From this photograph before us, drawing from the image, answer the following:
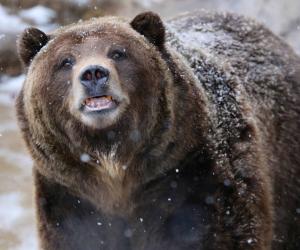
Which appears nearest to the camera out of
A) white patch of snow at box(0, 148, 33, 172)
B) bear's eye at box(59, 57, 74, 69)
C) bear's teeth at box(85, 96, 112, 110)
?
bear's teeth at box(85, 96, 112, 110)

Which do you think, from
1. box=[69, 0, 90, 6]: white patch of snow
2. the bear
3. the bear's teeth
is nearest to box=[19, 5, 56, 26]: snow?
box=[69, 0, 90, 6]: white patch of snow

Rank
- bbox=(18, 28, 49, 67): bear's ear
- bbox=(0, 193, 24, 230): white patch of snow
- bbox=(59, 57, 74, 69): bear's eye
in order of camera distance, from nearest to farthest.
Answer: bbox=(59, 57, 74, 69): bear's eye < bbox=(18, 28, 49, 67): bear's ear < bbox=(0, 193, 24, 230): white patch of snow

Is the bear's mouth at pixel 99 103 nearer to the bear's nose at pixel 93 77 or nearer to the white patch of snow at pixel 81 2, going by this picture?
the bear's nose at pixel 93 77

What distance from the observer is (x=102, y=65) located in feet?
14.0

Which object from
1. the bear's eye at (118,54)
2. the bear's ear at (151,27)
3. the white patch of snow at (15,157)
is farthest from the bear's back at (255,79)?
the white patch of snow at (15,157)

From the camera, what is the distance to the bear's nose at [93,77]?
4.17 metres

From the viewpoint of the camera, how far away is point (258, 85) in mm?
5609

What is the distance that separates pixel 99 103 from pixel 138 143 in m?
0.42

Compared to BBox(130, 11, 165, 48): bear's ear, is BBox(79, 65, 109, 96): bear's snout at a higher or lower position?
lower

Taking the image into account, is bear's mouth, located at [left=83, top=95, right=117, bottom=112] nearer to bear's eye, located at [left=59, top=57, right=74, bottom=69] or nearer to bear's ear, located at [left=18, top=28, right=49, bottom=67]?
bear's eye, located at [left=59, top=57, right=74, bottom=69]

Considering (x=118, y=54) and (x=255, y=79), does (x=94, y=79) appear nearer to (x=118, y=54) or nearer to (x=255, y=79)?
(x=118, y=54)

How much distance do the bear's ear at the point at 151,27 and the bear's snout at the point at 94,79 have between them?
629 millimetres

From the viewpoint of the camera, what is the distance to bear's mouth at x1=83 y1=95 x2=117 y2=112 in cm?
427

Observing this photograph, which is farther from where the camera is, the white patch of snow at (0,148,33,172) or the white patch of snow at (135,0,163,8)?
the white patch of snow at (135,0,163,8)
